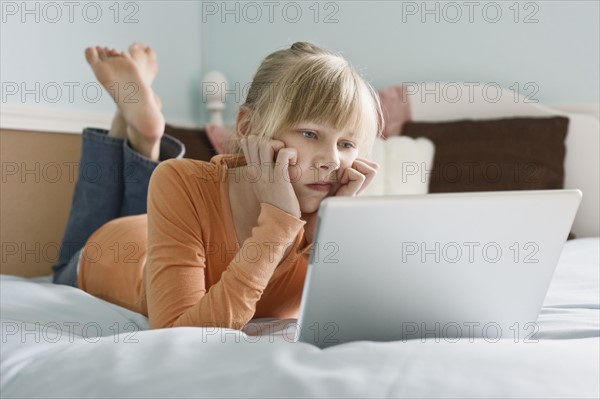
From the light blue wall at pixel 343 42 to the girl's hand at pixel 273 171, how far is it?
3.28 feet

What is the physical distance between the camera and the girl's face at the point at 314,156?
1021 mm

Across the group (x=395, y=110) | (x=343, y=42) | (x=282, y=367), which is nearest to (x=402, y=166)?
(x=395, y=110)

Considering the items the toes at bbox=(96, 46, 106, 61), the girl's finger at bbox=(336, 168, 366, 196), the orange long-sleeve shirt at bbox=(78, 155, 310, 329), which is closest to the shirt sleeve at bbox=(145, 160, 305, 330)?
the orange long-sleeve shirt at bbox=(78, 155, 310, 329)

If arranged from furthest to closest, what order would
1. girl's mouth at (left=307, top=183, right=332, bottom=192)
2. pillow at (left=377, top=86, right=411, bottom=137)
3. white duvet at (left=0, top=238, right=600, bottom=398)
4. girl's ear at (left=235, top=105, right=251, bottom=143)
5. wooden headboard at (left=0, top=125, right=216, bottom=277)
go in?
1. pillow at (left=377, top=86, right=411, bottom=137)
2. wooden headboard at (left=0, top=125, right=216, bottom=277)
3. girl's ear at (left=235, top=105, right=251, bottom=143)
4. girl's mouth at (left=307, top=183, right=332, bottom=192)
5. white duvet at (left=0, top=238, right=600, bottom=398)

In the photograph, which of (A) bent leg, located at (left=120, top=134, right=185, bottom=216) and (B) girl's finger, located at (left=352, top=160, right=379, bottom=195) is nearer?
(B) girl's finger, located at (left=352, top=160, right=379, bottom=195)

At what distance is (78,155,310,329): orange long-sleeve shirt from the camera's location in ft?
3.12

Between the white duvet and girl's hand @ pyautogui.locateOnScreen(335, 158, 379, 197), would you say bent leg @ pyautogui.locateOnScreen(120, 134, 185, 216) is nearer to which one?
girl's hand @ pyautogui.locateOnScreen(335, 158, 379, 197)

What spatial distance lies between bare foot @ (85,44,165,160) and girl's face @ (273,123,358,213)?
67cm

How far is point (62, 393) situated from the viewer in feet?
2.15

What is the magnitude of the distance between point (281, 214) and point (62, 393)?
1.35 feet

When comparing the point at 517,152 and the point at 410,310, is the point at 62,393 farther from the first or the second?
the point at 517,152

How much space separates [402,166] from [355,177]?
1.14 meters

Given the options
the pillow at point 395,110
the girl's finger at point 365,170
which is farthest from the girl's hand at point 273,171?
the pillow at point 395,110

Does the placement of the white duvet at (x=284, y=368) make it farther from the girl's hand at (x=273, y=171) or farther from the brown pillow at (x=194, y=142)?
the brown pillow at (x=194, y=142)
